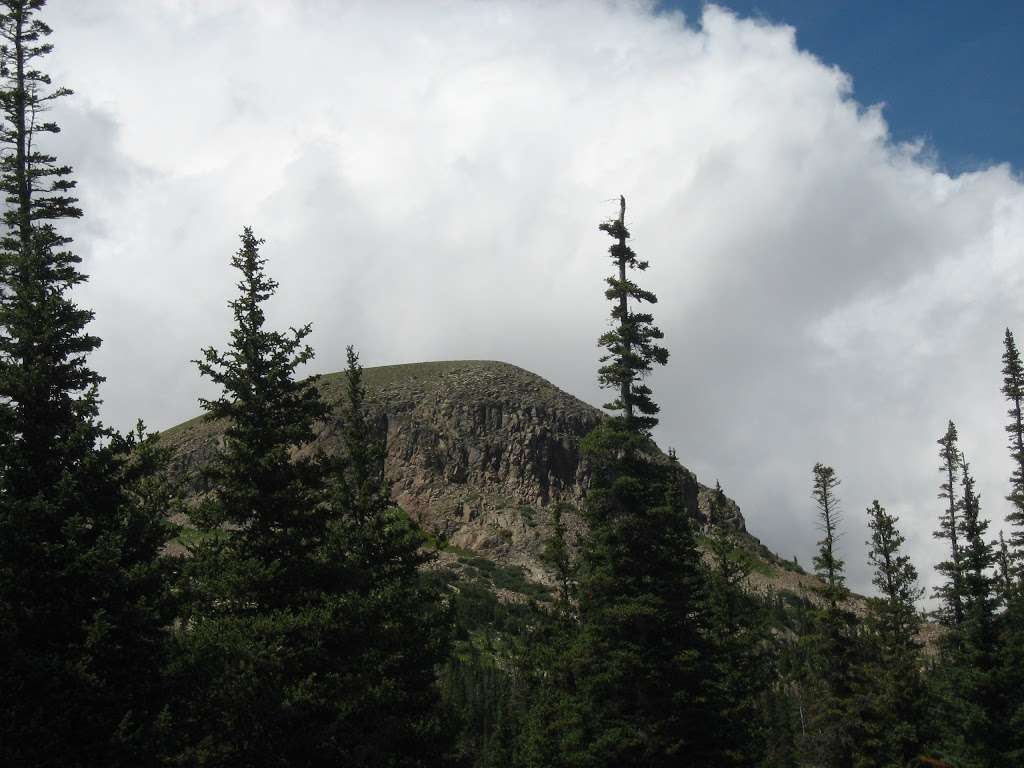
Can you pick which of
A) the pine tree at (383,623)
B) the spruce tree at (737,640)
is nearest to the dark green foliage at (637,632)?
the pine tree at (383,623)

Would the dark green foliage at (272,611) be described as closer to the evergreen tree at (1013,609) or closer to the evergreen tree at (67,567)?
the evergreen tree at (67,567)

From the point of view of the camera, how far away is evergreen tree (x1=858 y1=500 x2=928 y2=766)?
44875 millimetres

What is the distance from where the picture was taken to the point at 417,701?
96.0 feet

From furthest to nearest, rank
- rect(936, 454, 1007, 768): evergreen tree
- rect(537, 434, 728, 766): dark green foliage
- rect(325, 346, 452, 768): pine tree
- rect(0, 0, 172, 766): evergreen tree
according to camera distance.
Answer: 1. rect(936, 454, 1007, 768): evergreen tree
2. rect(537, 434, 728, 766): dark green foliage
3. rect(325, 346, 452, 768): pine tree
4. rect(0, 0, 172, 766): evergreen tree

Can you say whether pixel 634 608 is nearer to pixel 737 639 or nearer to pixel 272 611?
pixel 272 611

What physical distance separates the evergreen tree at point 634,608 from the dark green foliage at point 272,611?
7.24m

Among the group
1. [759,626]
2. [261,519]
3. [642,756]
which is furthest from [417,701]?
[759,626]

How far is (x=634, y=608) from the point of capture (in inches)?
1185

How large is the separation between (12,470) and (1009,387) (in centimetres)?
5664

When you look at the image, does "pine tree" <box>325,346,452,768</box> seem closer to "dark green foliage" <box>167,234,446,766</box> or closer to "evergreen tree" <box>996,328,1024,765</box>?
"dark green foliage" <box>167,234,446,766</box>

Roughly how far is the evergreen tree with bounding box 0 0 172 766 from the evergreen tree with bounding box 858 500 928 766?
121 ft

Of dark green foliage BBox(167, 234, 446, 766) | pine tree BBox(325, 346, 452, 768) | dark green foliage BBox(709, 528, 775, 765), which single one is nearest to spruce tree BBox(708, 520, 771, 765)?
dark green foliage BBox(709, 528, 775, 765)

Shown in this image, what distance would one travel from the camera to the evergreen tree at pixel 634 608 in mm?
30516

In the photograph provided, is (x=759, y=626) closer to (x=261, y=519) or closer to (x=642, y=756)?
(x=642, y=756)
